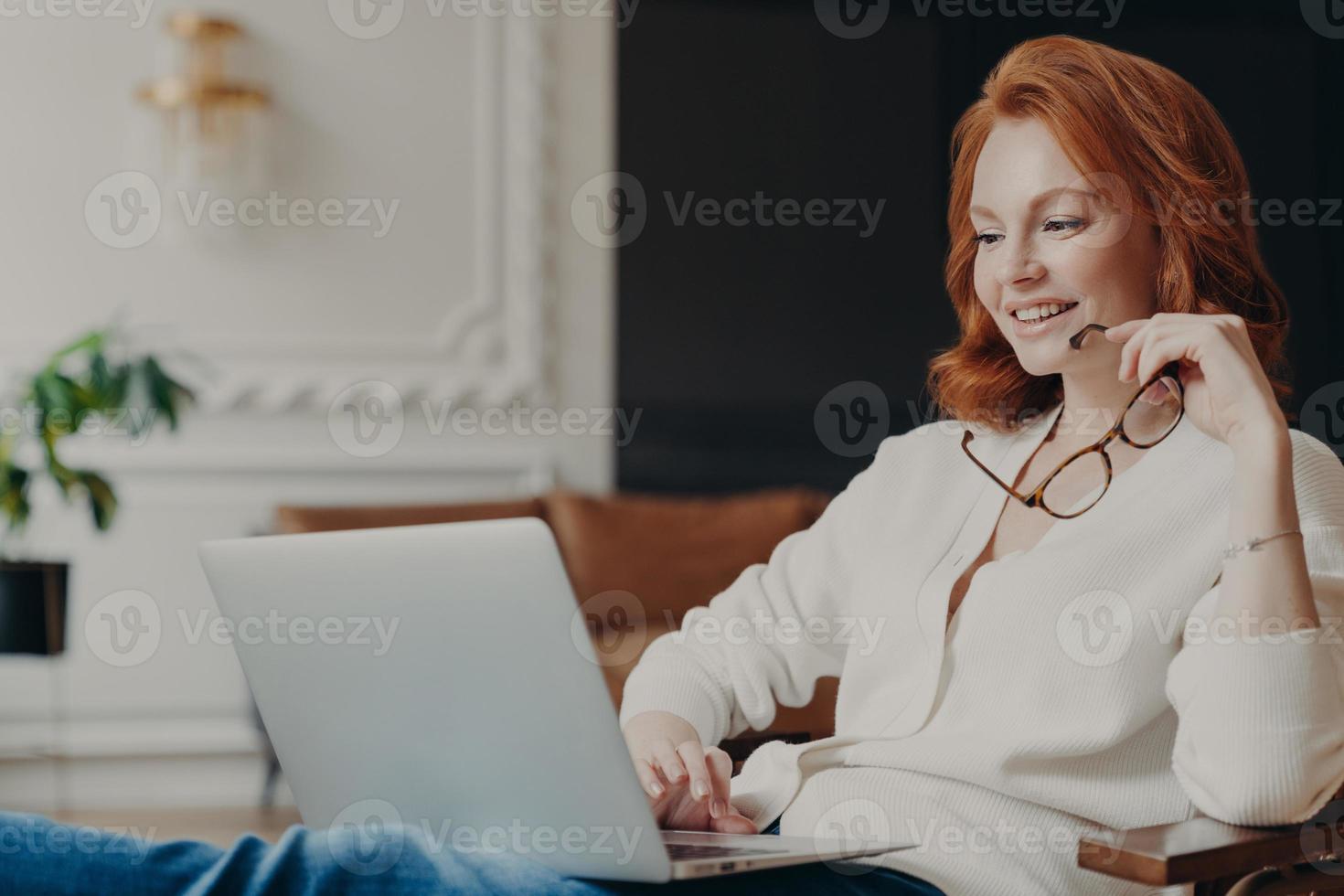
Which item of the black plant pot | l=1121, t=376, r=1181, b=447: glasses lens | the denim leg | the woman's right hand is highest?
l=1121, t=376, r=1181, b=447: glasses lens

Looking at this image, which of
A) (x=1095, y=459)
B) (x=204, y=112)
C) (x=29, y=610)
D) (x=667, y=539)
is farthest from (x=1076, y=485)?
(x=204, y=112)

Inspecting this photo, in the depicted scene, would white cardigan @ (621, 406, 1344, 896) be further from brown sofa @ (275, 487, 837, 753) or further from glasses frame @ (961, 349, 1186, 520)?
brown sofa @ (275, 487, 837, 753)

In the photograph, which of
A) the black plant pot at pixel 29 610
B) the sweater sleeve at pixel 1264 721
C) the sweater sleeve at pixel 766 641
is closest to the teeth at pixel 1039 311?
the sweater sleeve at pixel 766 641

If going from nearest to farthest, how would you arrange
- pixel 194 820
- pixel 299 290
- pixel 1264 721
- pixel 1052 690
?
pixel 1264 721 < pixel 1052 690 < pixel 194 820 < pixel 299 290

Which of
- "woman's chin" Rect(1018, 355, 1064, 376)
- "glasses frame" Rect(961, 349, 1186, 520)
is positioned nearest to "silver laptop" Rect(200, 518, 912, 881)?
"glasses frame" Rect(961, 349, 1186, 520)

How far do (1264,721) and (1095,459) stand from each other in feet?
1.27

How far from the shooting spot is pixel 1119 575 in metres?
1.31

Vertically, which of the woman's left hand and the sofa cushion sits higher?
the woman's left hand

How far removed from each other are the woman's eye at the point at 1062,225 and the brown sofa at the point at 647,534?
2.37 metres

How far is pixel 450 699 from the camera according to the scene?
3.50 feet

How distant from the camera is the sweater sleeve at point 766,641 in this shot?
5.04 feet

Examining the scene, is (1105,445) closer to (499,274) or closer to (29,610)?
(29,610)

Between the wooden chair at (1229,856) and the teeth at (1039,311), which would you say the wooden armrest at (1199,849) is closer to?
the wooden chair at (1229,856)

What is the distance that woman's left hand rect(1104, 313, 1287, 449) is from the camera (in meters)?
1.18
